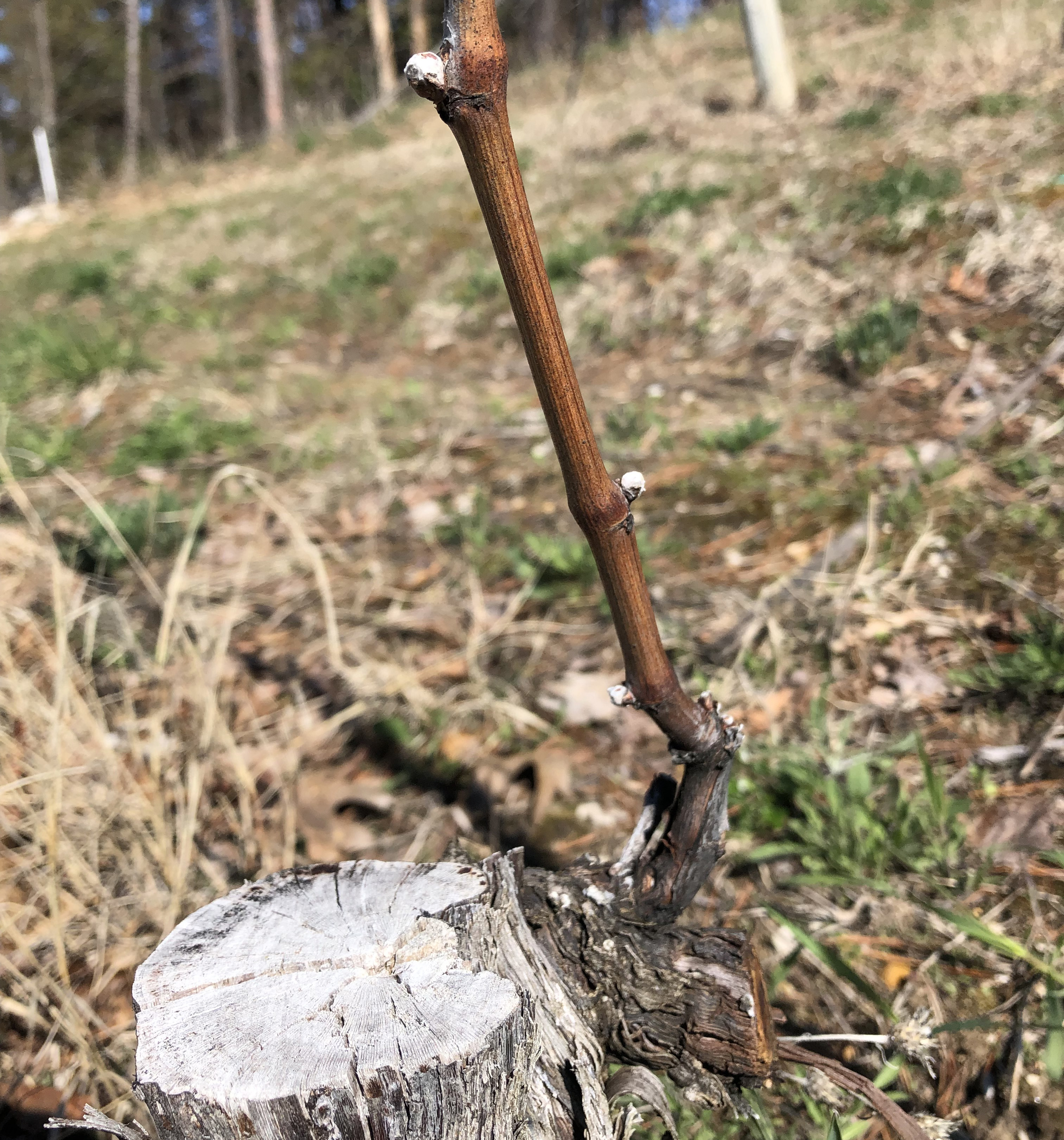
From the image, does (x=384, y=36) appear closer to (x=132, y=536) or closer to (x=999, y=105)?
(x=999, y=105)

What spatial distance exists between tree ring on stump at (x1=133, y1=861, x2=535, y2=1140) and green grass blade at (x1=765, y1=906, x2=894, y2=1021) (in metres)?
0.71

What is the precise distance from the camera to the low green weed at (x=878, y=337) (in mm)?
3496

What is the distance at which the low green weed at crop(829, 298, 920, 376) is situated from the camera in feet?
11.5

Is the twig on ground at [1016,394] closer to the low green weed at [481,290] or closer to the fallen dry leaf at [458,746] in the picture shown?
the fallen dry leaf at [458,746]

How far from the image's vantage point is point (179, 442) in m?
4.23

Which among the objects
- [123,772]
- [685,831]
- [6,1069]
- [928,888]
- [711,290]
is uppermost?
[711,290]

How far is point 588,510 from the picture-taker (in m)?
0.96

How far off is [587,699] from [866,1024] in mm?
1045

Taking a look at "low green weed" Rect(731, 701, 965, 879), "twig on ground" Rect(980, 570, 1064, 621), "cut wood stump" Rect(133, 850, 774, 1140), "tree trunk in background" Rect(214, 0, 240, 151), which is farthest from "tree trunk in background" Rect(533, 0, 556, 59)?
"cut wood stump" Rect(133, 850, 774, 1140)

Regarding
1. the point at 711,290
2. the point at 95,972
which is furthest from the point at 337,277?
the point at 95,972

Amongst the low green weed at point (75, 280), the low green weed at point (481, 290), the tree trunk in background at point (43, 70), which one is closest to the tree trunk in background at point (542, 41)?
the low green weed at point (75, 280)

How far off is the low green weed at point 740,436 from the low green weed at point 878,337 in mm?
505

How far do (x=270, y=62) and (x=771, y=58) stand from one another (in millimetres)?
15093

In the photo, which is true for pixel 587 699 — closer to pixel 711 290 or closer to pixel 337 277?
pixel 711 290
